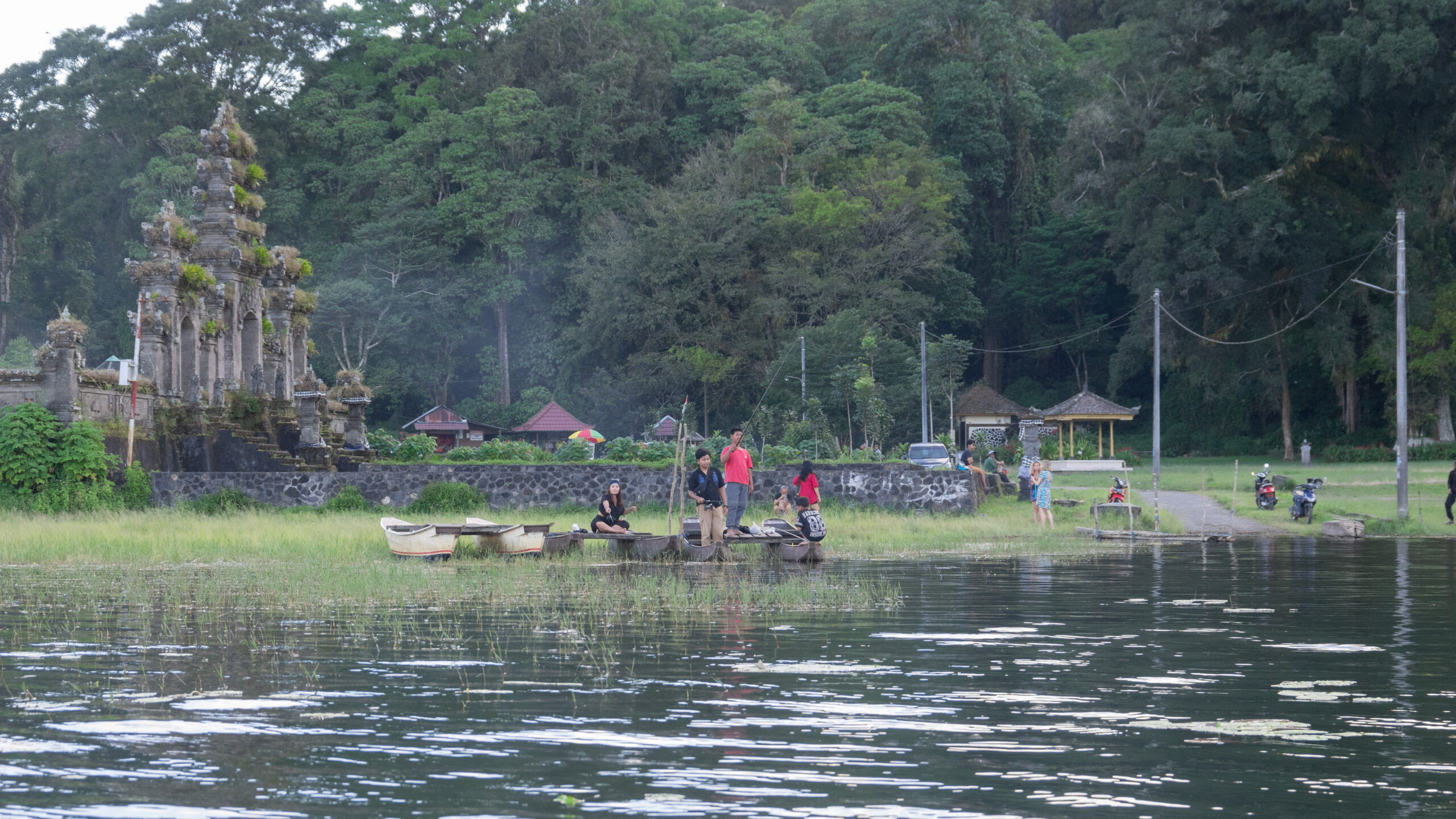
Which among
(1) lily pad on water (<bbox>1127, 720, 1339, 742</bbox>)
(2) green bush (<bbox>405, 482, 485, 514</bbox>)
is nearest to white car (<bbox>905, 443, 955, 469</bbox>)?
(2) green bush (<bbox>405, 482, 485, 514</bbox>)

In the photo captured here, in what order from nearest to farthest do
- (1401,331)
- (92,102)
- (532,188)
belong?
(1401,331)
(532,188)
(92,102)

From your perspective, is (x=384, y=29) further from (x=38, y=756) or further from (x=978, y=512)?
(x=38, y=756)

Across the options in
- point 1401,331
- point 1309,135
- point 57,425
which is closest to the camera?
point 57,425

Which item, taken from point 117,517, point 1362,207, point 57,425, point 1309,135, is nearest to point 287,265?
point 57,425

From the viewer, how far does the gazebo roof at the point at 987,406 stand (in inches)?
2941

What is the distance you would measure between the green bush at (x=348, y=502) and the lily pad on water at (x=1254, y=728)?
25.5 m

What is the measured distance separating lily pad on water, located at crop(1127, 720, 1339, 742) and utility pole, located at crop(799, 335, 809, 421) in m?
44.4

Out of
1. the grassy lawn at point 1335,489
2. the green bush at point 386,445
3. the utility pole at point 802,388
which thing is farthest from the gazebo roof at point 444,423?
the green bush at point 386,445

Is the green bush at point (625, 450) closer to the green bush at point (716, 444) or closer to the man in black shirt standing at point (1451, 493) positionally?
the green bush at point (716, 444)

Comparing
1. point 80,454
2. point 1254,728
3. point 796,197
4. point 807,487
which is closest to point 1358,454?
point 796,197

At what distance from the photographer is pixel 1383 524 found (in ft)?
104

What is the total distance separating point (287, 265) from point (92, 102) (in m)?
51.5

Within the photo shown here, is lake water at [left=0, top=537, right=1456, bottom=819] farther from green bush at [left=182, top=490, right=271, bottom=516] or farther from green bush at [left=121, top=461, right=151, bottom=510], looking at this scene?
green bush at [left=121, top=461, right=151, bottom=510]

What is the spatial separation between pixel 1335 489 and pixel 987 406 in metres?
30.4
